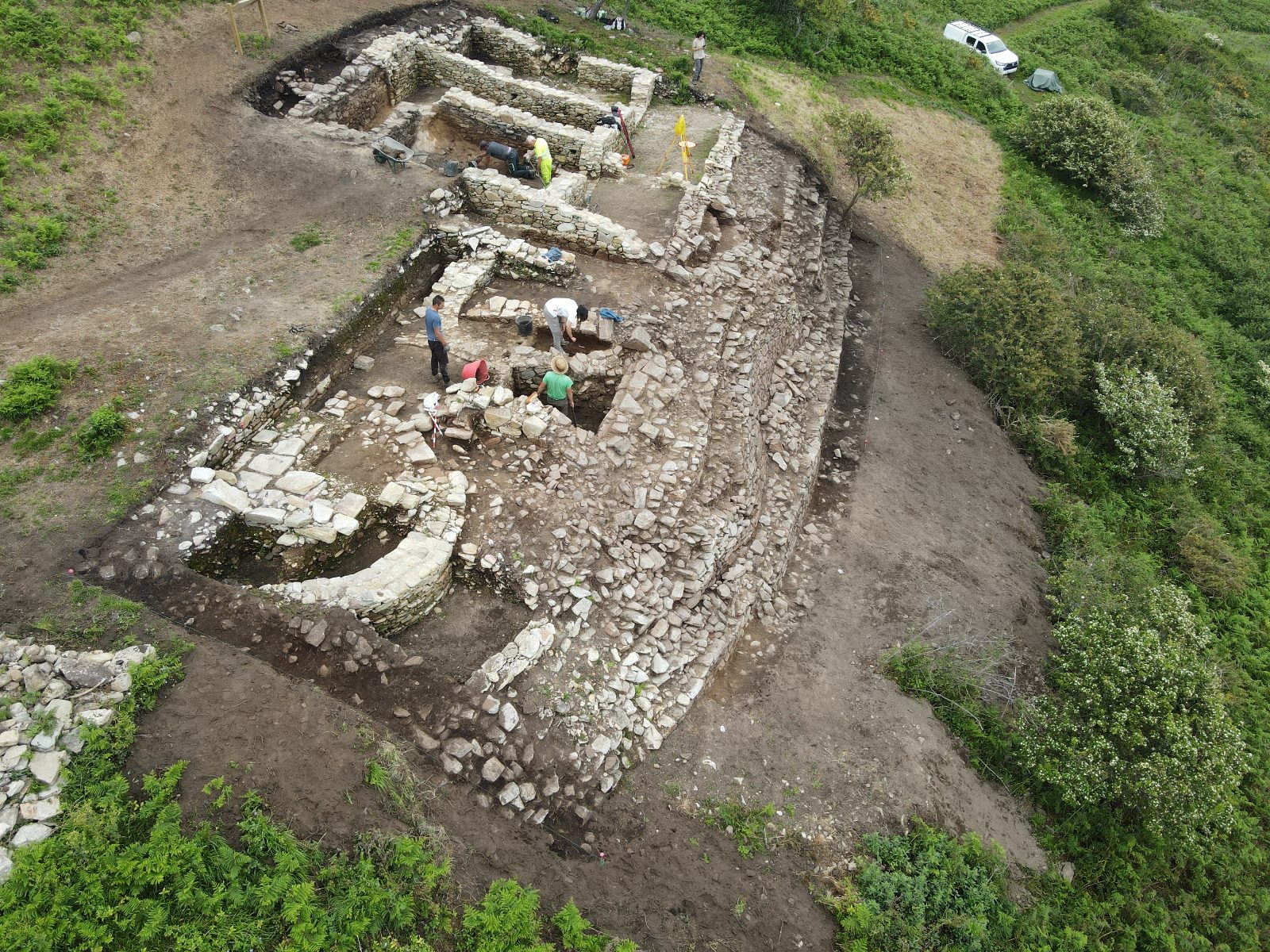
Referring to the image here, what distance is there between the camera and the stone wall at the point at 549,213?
14992mm

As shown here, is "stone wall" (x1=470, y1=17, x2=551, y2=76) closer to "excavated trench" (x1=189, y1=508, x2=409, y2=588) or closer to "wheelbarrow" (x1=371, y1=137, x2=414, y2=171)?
"wheelbarrow" (x1=371, y1=137, x2=414, y2=171)

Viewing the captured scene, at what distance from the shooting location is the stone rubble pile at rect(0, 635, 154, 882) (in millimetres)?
6461

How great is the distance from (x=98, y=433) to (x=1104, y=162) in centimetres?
3106

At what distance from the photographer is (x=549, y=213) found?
600 inches

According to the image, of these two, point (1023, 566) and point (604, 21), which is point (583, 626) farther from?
point (604, 21)

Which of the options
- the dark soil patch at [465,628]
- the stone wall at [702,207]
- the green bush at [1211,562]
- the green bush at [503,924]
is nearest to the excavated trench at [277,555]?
the dark soil patch at [465,628]

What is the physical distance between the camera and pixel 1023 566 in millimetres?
14438

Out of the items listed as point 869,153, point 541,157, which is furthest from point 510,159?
point 869,153

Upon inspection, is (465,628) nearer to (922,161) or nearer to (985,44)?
(922,161)

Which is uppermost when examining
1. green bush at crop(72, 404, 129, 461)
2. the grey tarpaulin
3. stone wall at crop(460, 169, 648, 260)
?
the grey tarpaulin

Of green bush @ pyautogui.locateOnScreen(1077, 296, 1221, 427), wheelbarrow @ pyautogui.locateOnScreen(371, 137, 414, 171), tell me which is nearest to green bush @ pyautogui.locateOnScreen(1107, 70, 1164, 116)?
green bush @ pyautogui.locateOnScreen(1077, 296, 1221, 427)

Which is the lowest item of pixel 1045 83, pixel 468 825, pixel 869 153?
pixel 468 825

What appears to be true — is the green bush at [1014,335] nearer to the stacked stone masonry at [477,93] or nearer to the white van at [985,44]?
the stacked stone masonry at [477,93]

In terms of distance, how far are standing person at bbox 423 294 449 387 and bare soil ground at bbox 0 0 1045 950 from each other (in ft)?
7.48
